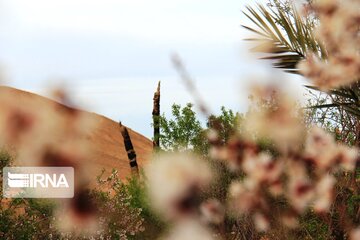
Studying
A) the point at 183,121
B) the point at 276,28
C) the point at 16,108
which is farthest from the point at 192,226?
the point at 183,121

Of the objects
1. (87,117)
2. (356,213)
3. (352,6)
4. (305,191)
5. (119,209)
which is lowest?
(119,209)

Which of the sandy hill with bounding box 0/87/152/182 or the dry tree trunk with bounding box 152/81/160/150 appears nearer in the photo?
the dry tree trunk with bounding box 152/81/160/150

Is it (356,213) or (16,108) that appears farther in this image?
(356,213)

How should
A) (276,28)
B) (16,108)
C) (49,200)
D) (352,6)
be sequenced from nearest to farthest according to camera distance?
1. (16,108)
2. (352,6)
3. (276,28)
4. (49,200)

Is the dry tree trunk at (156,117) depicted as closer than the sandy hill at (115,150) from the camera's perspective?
Yes

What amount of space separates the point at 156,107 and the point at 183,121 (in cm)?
521

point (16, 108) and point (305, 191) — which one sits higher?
point (16, 108)

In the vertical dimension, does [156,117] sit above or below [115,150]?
above

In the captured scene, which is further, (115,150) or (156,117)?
(115,150)

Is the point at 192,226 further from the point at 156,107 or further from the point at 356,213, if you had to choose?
the point at 156,107

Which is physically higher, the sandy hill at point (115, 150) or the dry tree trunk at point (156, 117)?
the dry tree trunk at point (156, 117)

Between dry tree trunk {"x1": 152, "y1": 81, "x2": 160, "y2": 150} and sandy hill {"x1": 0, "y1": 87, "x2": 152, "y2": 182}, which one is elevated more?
dry tree trunk {"x1": 152, "y1": 81, "x2": 160, "y2": 150}

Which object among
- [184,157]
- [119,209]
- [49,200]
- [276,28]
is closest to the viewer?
[184,157]

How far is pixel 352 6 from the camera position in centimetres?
308
